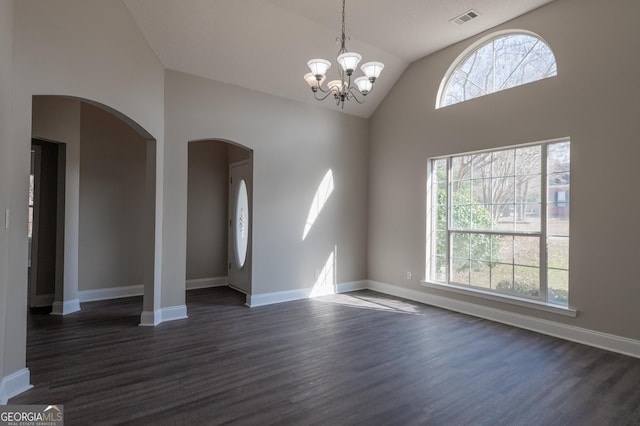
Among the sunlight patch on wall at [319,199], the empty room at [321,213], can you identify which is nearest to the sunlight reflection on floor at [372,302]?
the empty room at [321,213]

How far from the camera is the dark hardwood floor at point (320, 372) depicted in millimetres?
2314

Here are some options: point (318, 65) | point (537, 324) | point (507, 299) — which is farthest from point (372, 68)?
point (537, 324)

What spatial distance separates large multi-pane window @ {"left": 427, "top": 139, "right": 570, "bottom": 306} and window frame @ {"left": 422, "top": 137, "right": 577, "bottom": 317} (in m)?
0.01

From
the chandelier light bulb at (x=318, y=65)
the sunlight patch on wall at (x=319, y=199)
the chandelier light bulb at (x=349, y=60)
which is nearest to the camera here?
the chandelier light bulb at (x=349, y=60)

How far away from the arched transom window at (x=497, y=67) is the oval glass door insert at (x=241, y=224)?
340cm

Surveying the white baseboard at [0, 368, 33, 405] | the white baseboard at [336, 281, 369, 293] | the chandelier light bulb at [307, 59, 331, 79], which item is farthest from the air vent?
the white baseboard at [0, 368, 33, 405]

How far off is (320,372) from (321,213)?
310 cm

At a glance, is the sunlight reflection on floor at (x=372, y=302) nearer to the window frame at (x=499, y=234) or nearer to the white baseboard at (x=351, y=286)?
the white baseboard at (x=351, y=286)

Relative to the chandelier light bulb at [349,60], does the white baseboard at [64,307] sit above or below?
below

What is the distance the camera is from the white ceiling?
12.7ft

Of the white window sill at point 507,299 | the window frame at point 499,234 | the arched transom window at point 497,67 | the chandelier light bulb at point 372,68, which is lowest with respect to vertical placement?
the white window sill at point 507,299

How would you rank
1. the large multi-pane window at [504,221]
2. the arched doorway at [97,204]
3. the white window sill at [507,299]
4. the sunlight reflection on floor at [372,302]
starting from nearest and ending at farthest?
the white window sill at [507,299], the large multi-pane window at [504,221], the arched doorway at [97,204], the sunlight reflection on floor at [372,302]

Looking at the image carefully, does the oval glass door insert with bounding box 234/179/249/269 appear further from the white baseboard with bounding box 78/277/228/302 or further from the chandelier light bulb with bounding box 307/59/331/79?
the chandelier light bulb with bounding box 307/59/331/79

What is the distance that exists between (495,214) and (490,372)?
7.34ft
